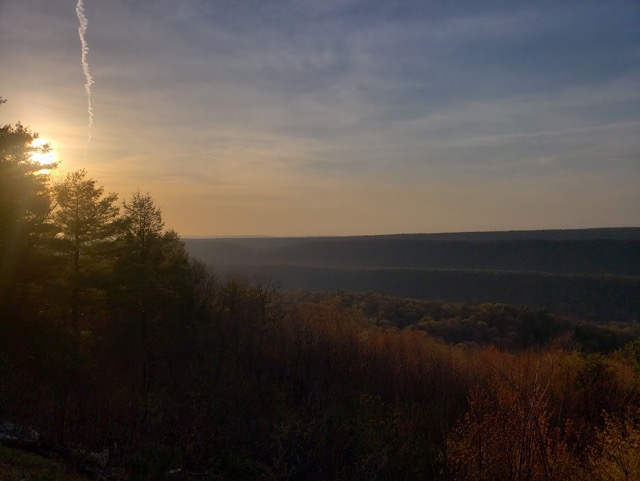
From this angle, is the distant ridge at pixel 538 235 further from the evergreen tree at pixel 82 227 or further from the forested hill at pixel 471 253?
the evergreen tree at pixel 82 227

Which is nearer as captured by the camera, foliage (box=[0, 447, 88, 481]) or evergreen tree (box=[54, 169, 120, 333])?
foliage (box=[0, 447, 88, 481])

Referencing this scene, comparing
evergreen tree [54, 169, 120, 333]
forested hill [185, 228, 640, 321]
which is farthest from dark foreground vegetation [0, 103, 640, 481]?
forested hill [185, 228, 640, 321]

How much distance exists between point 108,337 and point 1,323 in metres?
8.34

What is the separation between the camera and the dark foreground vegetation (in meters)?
13.6

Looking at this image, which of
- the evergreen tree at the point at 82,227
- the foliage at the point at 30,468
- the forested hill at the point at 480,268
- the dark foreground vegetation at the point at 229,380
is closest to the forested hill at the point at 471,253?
the forested hill at the point at 480,268

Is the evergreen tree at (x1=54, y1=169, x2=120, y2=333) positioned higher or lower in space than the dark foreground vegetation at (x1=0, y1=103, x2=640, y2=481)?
higher

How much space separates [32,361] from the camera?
19.6 metres

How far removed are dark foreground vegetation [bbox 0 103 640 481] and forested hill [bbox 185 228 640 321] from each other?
103ft

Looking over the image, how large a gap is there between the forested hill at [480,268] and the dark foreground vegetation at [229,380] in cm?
3141

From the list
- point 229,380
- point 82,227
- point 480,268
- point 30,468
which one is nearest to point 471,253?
point 480,268

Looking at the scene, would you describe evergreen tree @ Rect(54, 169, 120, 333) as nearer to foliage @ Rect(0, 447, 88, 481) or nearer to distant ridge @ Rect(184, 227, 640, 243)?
foliage @ Rect(0, 447, 88, 481)

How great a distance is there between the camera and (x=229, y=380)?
2727 cm

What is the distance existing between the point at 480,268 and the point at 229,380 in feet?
331

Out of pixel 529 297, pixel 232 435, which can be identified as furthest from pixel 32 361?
pixel 529 297
